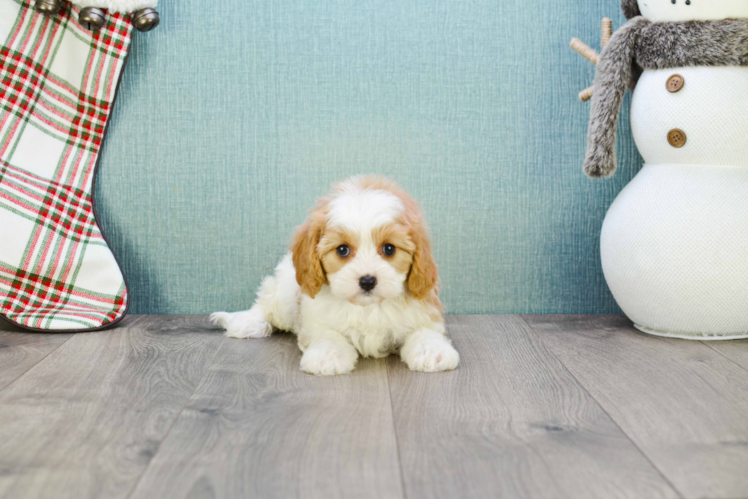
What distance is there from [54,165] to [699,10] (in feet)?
6.35

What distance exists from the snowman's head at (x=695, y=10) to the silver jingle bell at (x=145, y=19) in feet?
4.73

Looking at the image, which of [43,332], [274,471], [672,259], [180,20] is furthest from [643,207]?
[43,332]

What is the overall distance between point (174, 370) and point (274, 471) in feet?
2.13

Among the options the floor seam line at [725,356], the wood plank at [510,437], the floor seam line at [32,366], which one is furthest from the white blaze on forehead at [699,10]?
the floor seam line at [32,366]

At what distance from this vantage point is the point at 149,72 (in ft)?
7.12

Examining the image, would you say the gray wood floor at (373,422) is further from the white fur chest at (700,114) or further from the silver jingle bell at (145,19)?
the silver jingle bell at (145,19)

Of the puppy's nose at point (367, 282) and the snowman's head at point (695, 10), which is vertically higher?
the snowman's head at point (695, 10)

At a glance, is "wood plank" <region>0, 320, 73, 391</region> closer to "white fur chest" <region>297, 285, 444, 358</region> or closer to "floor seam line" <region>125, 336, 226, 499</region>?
"floor seam line" <region>125, 336, 226, 499</region>

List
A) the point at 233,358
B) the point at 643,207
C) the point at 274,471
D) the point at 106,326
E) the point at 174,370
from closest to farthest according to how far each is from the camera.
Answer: the point at 274,471 < the point at 174,370 < the point at 233,358 < the point at 643,207 < the point at 106,326

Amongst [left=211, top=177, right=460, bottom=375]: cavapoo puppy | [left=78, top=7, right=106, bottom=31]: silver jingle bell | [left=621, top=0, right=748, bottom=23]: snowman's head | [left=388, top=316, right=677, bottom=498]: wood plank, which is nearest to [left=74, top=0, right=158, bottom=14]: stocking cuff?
[left=78, top=7, right=106, bottom=31]: silver jingle bell

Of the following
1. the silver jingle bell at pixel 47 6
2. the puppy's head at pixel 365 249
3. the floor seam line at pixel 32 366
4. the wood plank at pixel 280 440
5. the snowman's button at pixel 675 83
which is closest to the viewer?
the wood plank at pixel 280 440

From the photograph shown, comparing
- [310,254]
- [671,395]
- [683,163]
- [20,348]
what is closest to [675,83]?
[683,163]

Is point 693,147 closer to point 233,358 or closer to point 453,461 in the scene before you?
point 453,461

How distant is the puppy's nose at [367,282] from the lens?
157cm
